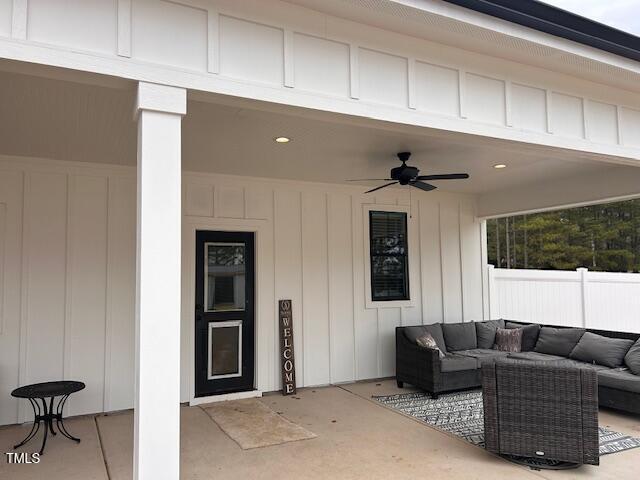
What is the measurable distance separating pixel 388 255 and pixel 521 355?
2.26 meters

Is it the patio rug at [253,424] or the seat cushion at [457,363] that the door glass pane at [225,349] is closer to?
the patio rug at [253,424]

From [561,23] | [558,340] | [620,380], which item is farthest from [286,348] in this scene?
[561,23]

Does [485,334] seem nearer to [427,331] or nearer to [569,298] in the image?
[427,331]

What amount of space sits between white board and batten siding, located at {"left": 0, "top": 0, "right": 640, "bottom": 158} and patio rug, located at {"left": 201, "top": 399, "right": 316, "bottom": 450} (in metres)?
3.09

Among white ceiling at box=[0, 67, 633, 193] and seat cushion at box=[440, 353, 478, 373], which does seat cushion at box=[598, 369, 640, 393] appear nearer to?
seat cushion at box=[440, 353, 478, 373]

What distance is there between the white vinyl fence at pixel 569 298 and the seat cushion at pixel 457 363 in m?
2.32

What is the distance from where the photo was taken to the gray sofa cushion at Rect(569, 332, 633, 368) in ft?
18.1

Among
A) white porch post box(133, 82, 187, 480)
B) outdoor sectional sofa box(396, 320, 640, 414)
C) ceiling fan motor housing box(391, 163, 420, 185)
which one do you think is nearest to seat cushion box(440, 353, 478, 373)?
outdoor sectional sofa box(396, 320, 640, 414)

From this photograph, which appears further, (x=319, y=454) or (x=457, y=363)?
(x=457, y=363)

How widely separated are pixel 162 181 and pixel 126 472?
8.58ft

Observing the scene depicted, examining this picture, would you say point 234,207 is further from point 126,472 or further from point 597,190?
point 597,190

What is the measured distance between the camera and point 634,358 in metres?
5.20

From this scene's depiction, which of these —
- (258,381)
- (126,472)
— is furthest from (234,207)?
(126,472)

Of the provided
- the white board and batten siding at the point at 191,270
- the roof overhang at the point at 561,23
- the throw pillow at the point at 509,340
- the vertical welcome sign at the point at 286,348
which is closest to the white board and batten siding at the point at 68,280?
the white board and batten siding at the point at 191,270
